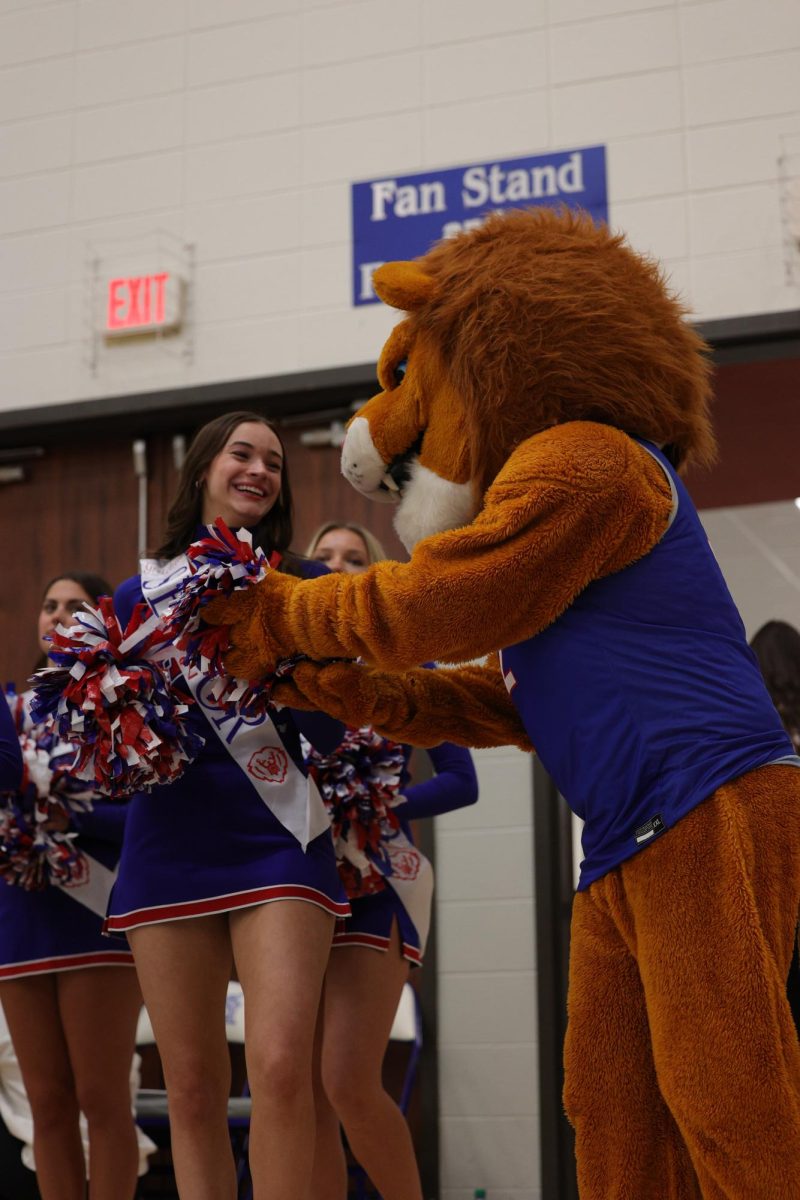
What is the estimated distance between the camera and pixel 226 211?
5184mm

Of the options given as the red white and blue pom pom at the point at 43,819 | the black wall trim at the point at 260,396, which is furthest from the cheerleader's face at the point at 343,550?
the black wall trim at the point at 260,396

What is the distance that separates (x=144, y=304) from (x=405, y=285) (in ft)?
11.1

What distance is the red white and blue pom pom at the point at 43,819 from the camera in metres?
3.07

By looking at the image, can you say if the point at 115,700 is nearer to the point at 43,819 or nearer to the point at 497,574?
the point at 497,574

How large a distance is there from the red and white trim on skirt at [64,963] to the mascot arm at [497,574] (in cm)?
151

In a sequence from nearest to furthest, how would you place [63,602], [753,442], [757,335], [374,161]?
[63,602], [757,335], [374,161], [753,442]

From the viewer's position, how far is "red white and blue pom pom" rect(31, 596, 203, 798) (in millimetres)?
2254

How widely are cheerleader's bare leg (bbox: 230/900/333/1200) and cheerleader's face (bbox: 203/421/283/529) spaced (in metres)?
0.80

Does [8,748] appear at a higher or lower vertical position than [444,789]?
higher

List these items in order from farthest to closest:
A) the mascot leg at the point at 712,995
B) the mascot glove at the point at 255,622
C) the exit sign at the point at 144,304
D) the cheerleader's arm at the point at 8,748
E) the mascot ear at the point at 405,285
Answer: the exit sign at the point at 144,304
the cheerleader's arm at the point at 8,748
the mascot ear at the point at 405,285
the mascot glove at the point at 255,622
the mascot leg at the point at 712,995

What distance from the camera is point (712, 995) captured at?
63.6 inches

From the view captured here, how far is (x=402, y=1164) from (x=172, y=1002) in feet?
2.63

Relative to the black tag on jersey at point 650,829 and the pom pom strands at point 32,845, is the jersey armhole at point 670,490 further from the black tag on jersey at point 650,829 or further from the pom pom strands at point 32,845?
the pom pom strands at point 32,845

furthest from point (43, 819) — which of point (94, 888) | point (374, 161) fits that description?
point (374, 161)
